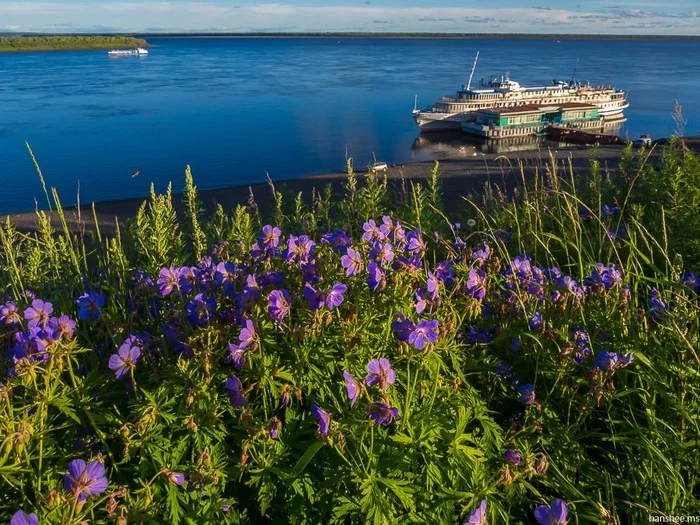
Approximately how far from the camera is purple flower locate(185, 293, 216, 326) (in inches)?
76.0

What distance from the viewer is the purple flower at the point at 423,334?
173cm

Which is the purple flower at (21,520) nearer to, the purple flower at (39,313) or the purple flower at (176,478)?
the purple flower at (176,478)

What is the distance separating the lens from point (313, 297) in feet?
6.01

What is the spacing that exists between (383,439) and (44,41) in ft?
544

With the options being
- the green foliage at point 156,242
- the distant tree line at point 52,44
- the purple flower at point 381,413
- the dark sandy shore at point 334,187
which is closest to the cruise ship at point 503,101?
the dark sandy shore at point 334,187

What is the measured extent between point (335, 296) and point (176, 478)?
71 cm

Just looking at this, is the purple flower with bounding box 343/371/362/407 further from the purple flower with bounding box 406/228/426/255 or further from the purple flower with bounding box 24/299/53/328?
the purple flower with bounding box 24/299/53/328

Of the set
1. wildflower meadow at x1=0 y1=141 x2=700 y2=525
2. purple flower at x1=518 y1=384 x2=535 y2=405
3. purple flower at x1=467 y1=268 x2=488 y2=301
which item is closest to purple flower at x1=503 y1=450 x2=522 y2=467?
wildflower meadow at x1=0 y1=141 x2=700 y2=525

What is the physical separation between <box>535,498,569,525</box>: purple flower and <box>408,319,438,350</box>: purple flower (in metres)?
0.57

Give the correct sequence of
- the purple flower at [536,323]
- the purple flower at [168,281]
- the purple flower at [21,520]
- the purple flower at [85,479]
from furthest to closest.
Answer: the purple flower at [536,323], the purple flower at [168,281], the purple flower at [85,479], the purple flower at [21,520]

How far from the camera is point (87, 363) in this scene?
217cm

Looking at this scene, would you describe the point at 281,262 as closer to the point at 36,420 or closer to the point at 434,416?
the point at 434,416

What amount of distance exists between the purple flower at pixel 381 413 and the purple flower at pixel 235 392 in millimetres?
410

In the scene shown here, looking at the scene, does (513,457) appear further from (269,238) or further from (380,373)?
(269,238)
